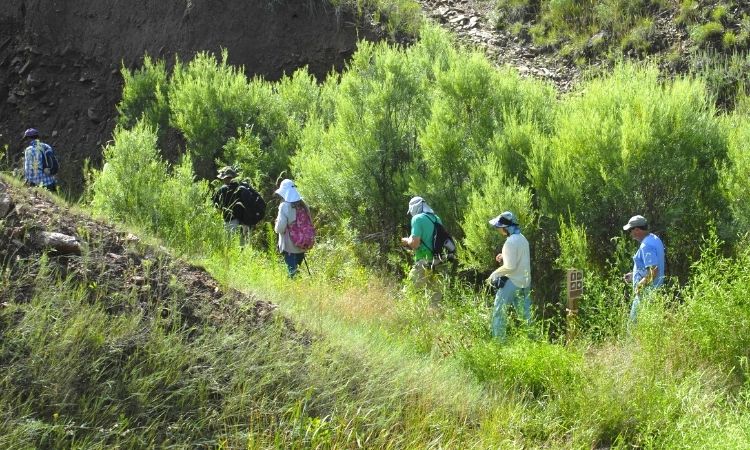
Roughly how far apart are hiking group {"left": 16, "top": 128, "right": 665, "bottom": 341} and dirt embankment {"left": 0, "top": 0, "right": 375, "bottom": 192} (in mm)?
10610

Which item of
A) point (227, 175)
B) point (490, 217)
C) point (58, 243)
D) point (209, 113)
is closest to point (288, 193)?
point (227, 175)

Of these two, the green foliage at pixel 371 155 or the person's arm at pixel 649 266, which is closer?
the person's arm at pixel 649 266

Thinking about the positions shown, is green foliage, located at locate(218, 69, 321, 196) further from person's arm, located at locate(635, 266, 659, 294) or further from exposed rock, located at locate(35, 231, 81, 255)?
exposed rock, located at locate(35, 231, 81, 255)

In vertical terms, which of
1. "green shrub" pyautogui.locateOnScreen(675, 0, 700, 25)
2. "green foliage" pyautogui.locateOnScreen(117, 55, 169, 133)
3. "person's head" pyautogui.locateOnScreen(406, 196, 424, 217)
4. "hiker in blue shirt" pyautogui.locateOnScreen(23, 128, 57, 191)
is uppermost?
"green shrub" pyautogui.locateOnScreen(675, 0, 700, 25)

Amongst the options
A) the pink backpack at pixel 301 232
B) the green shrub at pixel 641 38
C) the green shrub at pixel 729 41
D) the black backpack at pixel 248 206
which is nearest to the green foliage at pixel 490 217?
the pink backpack at pixel 301 232

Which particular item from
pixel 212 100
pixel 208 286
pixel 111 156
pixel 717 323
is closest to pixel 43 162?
pixel 111 156

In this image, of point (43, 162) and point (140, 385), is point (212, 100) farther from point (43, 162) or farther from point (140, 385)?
point (140, 385)

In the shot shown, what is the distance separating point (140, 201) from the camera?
11383 mm

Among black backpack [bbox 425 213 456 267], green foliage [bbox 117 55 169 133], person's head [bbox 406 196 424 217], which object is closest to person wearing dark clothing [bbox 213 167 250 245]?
person's head [bbox 406 196 424 217]

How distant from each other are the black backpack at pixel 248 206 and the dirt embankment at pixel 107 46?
10737 mm

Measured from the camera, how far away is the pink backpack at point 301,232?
11.0 metres

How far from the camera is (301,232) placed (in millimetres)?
10992

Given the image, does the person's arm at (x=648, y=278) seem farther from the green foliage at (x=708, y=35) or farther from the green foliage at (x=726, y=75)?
the green foliage at (x=708, y=35)

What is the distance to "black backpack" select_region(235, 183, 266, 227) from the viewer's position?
1248cm
